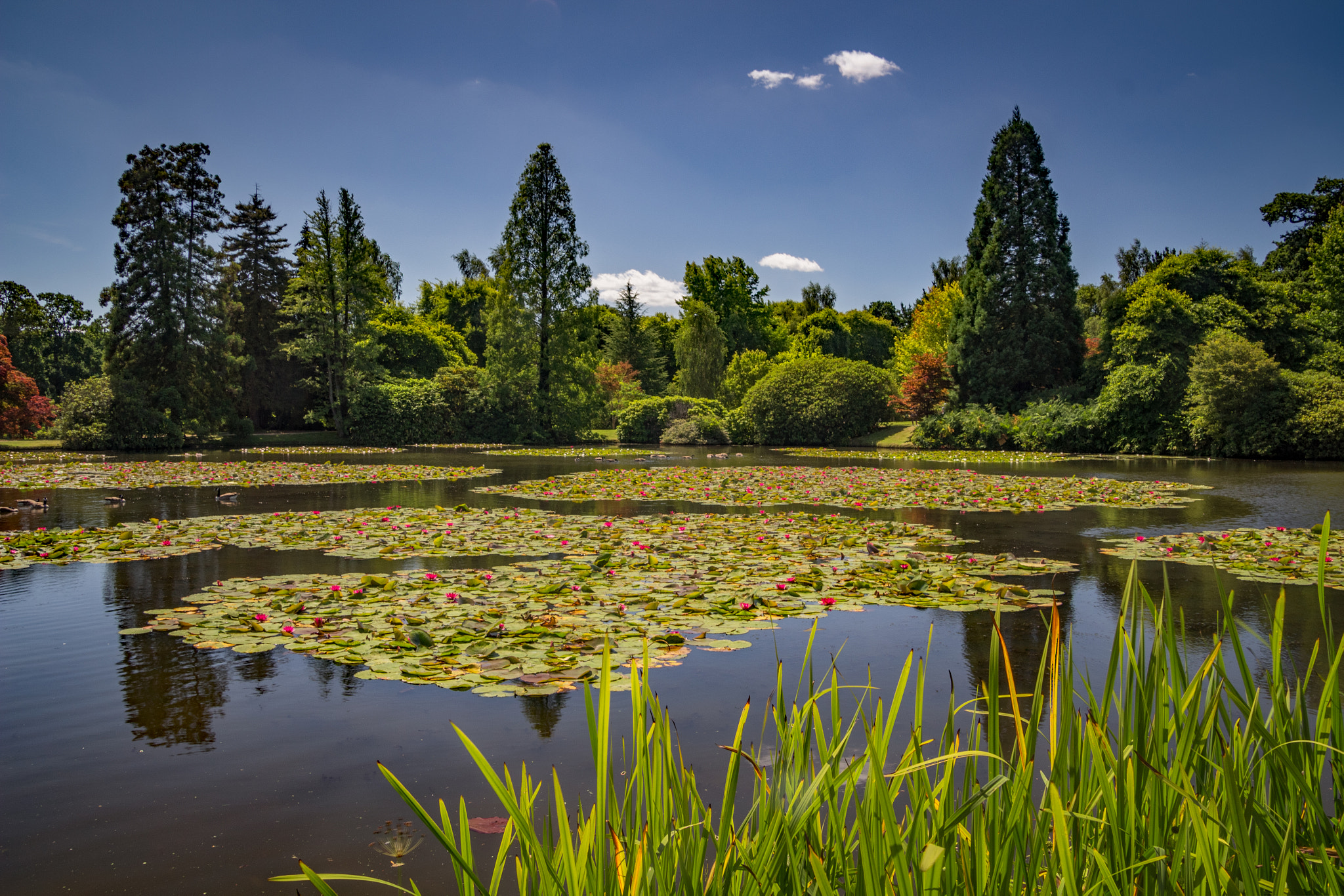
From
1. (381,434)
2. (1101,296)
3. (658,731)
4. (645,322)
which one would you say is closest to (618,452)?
(381,434)

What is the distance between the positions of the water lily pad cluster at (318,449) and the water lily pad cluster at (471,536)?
1619cm

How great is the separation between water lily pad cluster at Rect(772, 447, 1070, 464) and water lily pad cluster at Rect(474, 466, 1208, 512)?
4631mm

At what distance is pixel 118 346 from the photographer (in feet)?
89.9

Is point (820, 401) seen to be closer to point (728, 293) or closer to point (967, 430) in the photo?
point (967, 430)

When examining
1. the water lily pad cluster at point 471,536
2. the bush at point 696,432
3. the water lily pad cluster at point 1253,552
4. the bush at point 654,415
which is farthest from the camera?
the bush at point 654,415

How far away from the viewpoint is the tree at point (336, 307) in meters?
31.4

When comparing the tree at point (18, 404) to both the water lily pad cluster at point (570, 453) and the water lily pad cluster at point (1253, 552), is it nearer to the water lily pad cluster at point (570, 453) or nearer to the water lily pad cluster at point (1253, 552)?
the water lily pad cluster at point (570, 453)

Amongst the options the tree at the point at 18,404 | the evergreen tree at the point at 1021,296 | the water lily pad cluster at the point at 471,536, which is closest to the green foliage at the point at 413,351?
the tree at the point at 18,404

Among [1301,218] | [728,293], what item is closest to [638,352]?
[728,293]

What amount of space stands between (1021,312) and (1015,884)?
32261 millimetres

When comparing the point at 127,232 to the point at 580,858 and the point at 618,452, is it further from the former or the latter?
the point at 580,858

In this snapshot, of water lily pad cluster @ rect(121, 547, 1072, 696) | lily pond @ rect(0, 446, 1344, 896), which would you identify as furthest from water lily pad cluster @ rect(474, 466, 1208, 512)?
water lily pad cluster @ rect(121, 547, 1072, 696)

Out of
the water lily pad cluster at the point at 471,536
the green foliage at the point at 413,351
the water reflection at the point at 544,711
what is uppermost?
the green foliage at the point at 413,351

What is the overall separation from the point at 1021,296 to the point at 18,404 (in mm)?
40460
